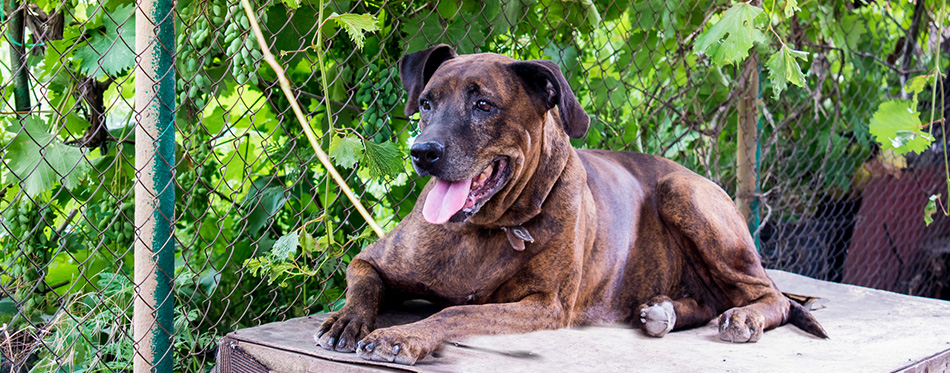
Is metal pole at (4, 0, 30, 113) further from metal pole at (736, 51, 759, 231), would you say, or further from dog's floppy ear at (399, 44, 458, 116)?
metal pole at (736, 51, 759, 231)

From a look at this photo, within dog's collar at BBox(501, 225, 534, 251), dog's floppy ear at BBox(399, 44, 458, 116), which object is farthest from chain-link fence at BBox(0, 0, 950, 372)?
dog's collar at BBox(501, 225, 534, 251)

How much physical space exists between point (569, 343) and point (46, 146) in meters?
1.76

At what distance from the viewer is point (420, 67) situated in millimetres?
2410

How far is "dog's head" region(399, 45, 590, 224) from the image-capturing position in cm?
209

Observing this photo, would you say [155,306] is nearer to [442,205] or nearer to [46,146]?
[46,146]

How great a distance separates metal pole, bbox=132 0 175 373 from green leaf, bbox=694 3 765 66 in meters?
1.75

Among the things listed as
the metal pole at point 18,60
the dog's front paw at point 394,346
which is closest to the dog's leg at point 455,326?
the dog's front paw at point 394,346

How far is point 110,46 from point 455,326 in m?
1.50

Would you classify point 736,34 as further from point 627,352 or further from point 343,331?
point 343,331

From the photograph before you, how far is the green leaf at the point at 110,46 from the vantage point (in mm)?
2510

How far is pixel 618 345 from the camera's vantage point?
232 cm

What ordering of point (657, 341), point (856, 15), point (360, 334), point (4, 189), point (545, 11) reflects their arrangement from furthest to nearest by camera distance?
point (856, 15) → point (545, 11) → point (4, 189) → point (657, 341) → point (360, 334)

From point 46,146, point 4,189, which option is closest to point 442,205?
point 46,146

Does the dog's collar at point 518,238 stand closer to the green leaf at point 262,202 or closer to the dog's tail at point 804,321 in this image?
the green leaf at point 262,202
